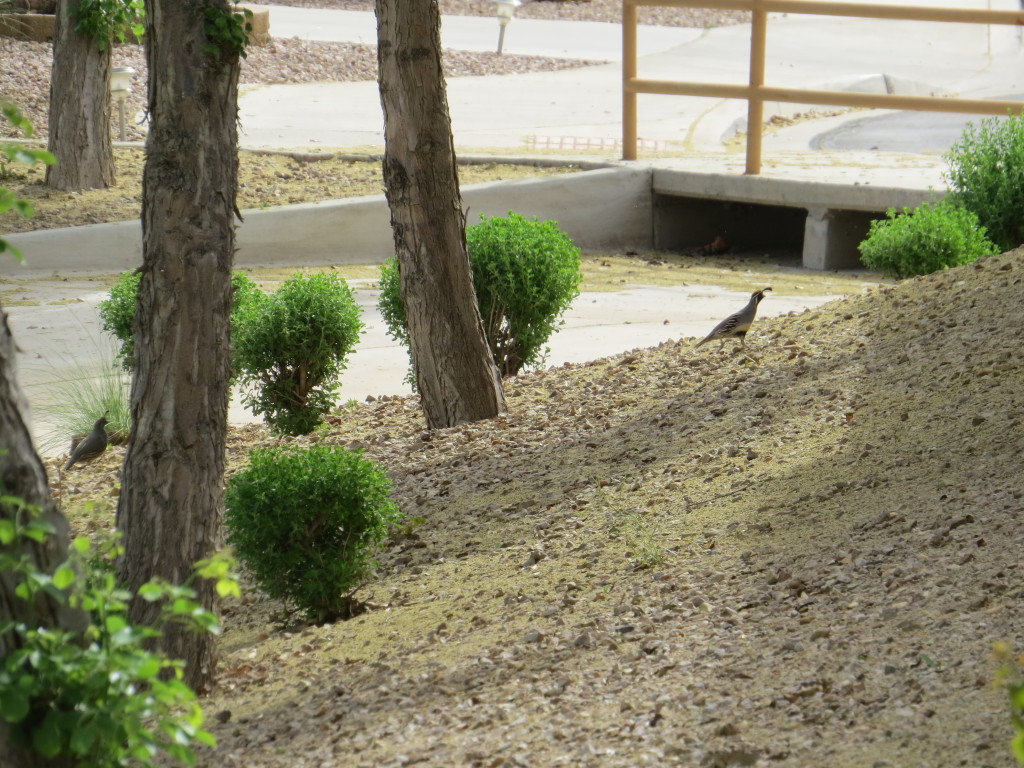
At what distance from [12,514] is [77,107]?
9273 mm

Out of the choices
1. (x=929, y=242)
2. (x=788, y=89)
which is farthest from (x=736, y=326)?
(x=788, y=89)

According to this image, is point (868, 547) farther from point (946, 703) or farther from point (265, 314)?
point (265, 314)

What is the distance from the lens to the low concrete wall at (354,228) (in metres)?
10.4

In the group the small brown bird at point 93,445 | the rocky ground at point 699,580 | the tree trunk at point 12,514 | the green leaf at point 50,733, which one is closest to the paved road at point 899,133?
the rocky ground at point 699,580

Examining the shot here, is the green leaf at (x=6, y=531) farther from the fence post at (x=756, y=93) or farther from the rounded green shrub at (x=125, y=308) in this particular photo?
the fence post at (x=756, y=93)

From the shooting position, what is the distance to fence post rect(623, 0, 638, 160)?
12.3 metres

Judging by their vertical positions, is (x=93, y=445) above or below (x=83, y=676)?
below

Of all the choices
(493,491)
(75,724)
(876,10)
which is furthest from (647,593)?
(876,10)

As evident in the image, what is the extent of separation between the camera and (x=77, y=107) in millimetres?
11094

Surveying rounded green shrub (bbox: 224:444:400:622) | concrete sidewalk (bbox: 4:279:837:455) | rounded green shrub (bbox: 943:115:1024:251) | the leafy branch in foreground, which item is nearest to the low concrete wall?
concrete sidewalk (bbox: 4:279:837:455)

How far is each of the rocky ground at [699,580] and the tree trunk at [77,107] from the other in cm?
504

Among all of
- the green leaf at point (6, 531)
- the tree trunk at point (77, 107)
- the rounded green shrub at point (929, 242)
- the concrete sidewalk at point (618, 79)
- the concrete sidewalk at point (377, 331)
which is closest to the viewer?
the green leaf at point (6, 531)

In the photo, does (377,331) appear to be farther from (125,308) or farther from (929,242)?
(929,242)

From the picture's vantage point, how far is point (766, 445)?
553cm
